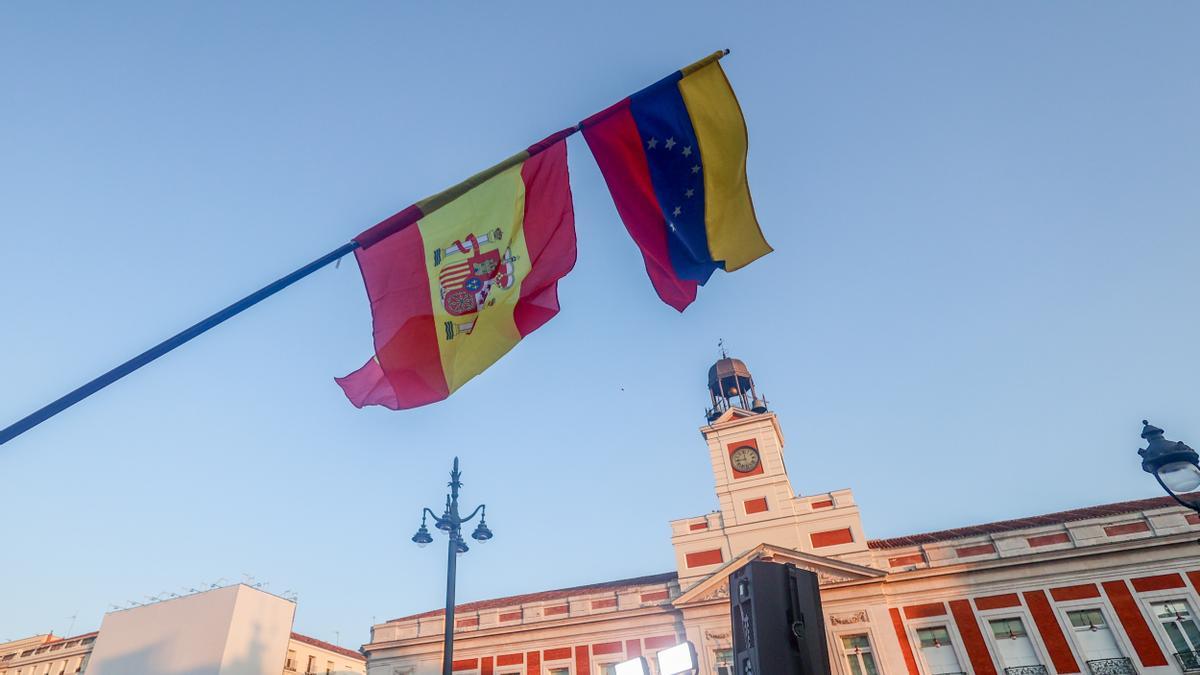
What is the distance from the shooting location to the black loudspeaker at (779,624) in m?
3.41

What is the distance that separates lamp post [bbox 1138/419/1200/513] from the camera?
6246mm

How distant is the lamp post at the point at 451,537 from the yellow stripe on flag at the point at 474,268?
8464 millimetres

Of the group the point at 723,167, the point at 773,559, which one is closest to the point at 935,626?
the point at 773,559

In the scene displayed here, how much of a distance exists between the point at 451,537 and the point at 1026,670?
21.6 metres

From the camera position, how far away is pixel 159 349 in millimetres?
5430

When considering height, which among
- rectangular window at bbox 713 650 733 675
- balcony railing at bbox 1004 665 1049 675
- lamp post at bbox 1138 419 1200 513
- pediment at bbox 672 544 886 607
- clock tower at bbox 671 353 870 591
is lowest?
lamp post at bbox 1138 419 1200 513

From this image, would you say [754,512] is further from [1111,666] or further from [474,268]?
[474,268]

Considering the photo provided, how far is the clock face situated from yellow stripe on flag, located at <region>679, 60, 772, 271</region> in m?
25.7

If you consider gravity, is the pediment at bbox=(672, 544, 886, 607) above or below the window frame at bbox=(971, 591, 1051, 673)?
above

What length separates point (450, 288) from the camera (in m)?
6.45

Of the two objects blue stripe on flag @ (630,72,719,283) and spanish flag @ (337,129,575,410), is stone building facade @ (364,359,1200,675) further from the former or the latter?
spanish flag @ (337,129,575,410)

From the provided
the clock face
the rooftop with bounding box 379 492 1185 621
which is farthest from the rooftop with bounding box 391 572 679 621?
the clock face

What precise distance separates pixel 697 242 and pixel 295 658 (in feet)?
176

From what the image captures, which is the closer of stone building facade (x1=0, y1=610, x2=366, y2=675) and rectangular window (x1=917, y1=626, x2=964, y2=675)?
rectangular window (x1=917, y1=626, x2=964, y2=675)
